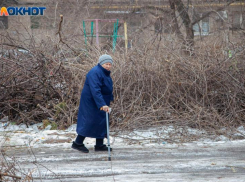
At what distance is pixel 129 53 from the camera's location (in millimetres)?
9742

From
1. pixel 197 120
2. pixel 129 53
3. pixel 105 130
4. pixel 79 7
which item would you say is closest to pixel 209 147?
pixel 197 120

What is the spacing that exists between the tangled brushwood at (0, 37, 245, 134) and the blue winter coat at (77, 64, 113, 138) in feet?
5.90

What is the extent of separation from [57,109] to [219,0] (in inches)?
432

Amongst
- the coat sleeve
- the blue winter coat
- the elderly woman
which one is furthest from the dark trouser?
the coat sleeve

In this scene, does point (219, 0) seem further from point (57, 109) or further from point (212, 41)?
point (57, 109)

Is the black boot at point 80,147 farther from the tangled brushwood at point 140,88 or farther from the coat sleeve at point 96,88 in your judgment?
the tangled brushwood at point 140,88

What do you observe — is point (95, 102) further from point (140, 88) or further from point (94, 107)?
point (140, 88)

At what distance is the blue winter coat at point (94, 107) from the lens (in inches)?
267

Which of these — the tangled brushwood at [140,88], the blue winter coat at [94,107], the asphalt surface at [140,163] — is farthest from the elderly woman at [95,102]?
the tangled brushwood at [140,88]

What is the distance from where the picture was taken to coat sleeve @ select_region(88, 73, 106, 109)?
659 cm

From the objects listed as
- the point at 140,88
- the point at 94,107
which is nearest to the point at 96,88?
the point at 94,107

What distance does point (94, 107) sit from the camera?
685cm

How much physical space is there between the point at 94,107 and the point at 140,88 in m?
2.61

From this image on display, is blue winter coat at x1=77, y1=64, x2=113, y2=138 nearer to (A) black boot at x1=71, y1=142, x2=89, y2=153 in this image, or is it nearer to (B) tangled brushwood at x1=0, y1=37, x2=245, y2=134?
(A) black boot at x1=71, y1=142, x2=89, y2=153
